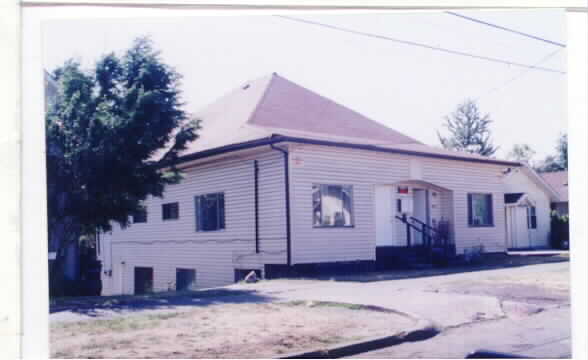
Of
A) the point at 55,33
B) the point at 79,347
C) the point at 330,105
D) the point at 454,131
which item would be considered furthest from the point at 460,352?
the point at 454,131

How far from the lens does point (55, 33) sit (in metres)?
8.69

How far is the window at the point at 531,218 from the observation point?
26047 mm

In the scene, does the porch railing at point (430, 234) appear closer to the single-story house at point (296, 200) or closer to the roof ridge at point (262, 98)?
the single-story house at point (296, 200)

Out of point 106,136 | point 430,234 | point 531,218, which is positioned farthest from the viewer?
point 531,218

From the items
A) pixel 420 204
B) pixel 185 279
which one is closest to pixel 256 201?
pixel 185 279

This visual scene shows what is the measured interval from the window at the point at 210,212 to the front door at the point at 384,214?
14.9 feet

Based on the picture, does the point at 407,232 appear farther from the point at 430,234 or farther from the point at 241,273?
the point at 241,273

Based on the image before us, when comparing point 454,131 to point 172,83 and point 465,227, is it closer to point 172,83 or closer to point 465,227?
point 465,227

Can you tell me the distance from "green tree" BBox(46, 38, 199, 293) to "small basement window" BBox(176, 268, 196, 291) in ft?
17.7

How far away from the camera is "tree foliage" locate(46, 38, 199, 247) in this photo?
1295 centimetres

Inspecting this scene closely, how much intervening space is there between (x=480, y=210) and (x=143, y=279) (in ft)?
39.5

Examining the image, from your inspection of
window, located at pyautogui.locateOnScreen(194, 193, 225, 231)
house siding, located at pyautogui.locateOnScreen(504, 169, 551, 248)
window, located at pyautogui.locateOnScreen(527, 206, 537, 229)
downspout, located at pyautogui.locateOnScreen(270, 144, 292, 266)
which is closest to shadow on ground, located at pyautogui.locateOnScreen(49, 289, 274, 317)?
downspout, located at pyautogui.locateOnScreen(270, 144, 292, 266)

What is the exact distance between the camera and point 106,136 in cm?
1301

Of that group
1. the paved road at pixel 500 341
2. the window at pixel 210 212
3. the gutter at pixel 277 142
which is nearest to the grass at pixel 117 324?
the paved road at pixel 500 341
